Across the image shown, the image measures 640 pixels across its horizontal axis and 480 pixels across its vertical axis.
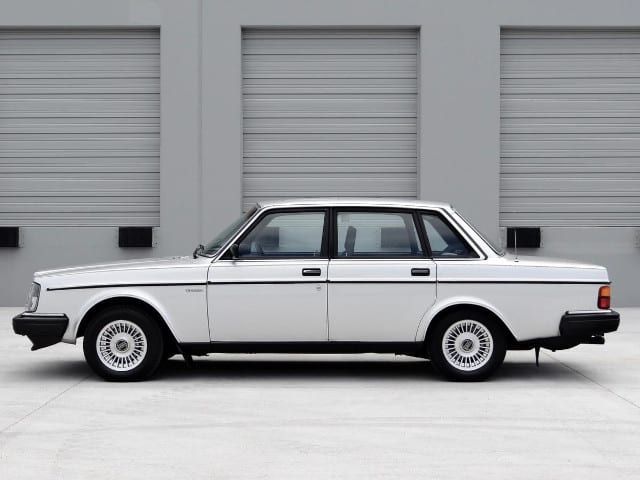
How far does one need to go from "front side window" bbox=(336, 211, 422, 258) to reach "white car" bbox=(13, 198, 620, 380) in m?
0.03

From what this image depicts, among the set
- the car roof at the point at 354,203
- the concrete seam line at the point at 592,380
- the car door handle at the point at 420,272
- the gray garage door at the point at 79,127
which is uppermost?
the gray garage door at the point at 79,127

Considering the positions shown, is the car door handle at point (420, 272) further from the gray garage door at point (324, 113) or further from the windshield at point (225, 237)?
the gray garage door at point (324, 113)

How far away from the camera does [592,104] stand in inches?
703

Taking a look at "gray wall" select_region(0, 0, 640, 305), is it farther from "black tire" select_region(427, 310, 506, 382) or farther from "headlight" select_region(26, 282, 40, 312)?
"black tire" select_region(427, 310, 506, 382)

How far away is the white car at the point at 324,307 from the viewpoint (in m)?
9.37

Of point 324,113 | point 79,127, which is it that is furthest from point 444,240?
point 79,127

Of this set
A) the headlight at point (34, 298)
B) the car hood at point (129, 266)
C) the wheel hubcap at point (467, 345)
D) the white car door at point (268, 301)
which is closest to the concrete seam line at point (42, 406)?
the headlight at point (34, 298)

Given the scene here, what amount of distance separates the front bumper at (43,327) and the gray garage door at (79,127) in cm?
833

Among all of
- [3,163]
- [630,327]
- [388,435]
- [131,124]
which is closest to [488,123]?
[630,327]

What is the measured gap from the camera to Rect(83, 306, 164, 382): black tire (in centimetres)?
938

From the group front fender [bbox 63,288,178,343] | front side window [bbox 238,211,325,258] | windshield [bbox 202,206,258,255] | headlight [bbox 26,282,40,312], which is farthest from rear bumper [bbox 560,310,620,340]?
headlight [bbox 26,282,40,312]

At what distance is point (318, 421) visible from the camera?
760cm

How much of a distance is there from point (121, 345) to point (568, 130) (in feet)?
34.3

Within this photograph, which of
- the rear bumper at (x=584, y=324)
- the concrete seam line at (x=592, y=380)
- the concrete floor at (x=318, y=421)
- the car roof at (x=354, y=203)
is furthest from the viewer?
the car roof at (x=354, y=203)
